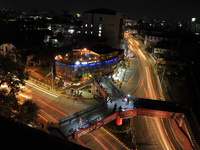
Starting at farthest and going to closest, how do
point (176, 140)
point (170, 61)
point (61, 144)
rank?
point (170, 61), point (176, 140), point (61, 144)

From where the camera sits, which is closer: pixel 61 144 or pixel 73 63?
pixel 61 144

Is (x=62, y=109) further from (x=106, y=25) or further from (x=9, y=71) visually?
(x=106, y=25)

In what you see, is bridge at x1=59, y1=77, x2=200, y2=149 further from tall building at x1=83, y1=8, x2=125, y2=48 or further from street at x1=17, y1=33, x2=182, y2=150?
tall building at x1=83, y1=8, x2=125, y2=48

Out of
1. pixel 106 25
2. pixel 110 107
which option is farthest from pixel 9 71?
pixel 106 25

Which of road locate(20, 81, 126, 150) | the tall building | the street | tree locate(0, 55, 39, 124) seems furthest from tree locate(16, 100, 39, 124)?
the tall building

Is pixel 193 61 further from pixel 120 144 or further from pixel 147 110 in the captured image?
pixel 120 144

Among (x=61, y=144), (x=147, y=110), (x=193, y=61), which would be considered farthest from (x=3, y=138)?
(x=193, y=61)
